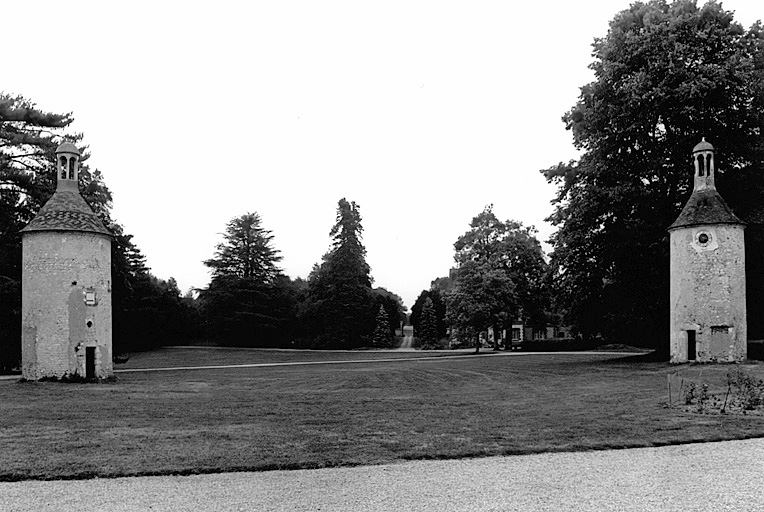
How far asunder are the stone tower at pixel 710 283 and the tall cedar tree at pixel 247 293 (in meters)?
47.2

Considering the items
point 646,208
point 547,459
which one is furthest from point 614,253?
point 547,459

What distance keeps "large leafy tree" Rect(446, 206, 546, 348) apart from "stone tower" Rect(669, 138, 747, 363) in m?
24.3

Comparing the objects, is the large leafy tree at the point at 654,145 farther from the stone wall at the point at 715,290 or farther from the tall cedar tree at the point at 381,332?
the tall cedar tree at the point at 381,332

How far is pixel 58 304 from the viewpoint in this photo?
93.2ft

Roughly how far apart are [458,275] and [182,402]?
133ft

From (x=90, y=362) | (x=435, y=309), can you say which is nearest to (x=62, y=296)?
(x=90, y=362)

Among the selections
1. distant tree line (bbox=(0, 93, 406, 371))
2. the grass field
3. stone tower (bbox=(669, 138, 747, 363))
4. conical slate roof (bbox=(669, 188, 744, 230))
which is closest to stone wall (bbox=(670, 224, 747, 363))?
stone tower (bbox=(669, 138, 747, 363))

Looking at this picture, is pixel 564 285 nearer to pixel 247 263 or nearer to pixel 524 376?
pixel 524 376

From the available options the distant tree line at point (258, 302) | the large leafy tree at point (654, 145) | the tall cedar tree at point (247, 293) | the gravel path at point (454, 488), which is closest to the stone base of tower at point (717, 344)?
the large leafy tree at point (654, 145)

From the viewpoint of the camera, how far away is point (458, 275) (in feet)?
194

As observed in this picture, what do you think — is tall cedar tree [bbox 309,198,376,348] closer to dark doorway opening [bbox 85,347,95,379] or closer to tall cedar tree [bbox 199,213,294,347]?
tall cedar tree [bbox 199,213,294,347]

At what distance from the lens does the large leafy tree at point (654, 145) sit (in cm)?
3369

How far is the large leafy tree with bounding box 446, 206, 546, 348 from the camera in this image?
56375mm

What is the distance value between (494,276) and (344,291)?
59.6 feet
